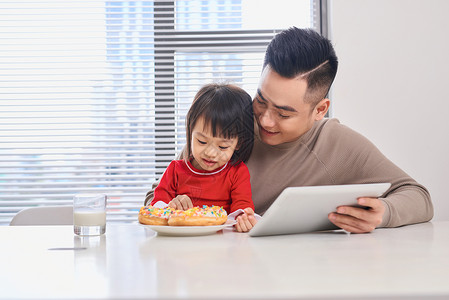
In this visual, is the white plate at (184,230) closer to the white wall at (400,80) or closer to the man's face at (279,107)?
the man's face at (279,107)

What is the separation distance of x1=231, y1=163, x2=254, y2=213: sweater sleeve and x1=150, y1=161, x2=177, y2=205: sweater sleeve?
0.68 feet

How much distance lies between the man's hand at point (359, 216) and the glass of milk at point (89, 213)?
584mm

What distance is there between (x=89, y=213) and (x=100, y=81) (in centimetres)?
243

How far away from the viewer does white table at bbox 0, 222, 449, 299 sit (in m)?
0.65

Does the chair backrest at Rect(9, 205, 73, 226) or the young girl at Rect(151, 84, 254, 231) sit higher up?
the young girl at Rect(151, 84, 254, 231)

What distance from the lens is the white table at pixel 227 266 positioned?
65cm

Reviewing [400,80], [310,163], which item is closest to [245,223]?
[310,163]

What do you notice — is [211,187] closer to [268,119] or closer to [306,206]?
[268,119]

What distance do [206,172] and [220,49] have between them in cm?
202

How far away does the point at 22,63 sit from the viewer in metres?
3.46

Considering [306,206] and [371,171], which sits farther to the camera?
[371,171]

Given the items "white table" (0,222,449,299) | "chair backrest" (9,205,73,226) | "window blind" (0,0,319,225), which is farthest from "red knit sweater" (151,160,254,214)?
"window blind" (0,0,319,225)

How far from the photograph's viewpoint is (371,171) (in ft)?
5.65

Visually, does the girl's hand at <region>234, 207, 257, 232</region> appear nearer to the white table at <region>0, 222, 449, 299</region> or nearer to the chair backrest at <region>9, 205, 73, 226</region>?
the white table at <region>0, 222, 449, 299</region>
